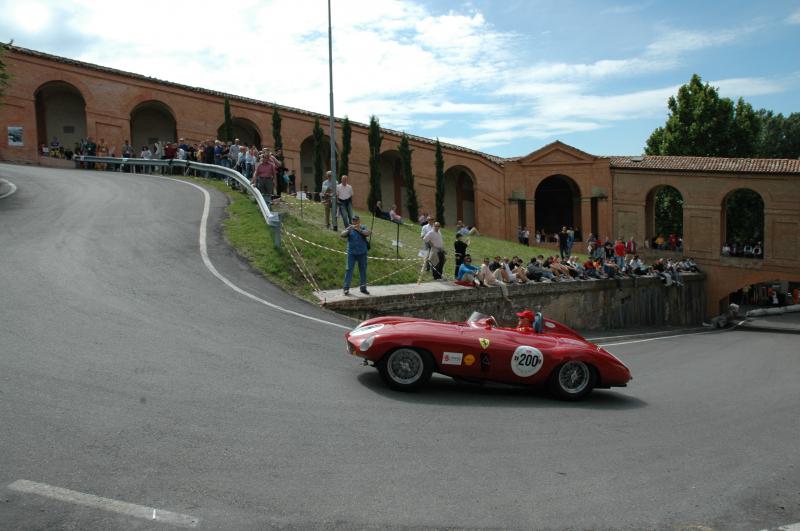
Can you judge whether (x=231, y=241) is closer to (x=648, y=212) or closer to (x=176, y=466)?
(x=176, y=466)

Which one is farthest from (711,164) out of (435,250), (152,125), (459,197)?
(152,125)

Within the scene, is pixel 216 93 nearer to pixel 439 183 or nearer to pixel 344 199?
pixel 439 183

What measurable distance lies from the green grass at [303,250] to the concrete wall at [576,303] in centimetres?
154

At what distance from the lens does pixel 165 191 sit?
2266cm

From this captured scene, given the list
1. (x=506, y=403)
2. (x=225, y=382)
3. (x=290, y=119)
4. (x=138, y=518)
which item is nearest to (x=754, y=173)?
(x=290, y=119)

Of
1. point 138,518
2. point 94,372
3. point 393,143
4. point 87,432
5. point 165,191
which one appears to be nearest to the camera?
point 138,518

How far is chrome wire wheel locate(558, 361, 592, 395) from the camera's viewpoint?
9469 millimetres

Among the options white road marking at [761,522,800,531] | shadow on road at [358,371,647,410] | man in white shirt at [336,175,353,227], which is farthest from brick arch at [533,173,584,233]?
white road marking at [761,522,800,531]

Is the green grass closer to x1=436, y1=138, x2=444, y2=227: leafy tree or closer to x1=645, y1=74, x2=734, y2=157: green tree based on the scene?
x1=436, y1=138, x2=444, y2=227: leafy tree

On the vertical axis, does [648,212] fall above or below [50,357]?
above

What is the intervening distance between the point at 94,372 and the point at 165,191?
16.2 metres

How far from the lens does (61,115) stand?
35.4m

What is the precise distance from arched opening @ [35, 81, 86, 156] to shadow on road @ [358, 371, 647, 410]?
105ft

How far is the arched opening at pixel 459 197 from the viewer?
48.3 metres
